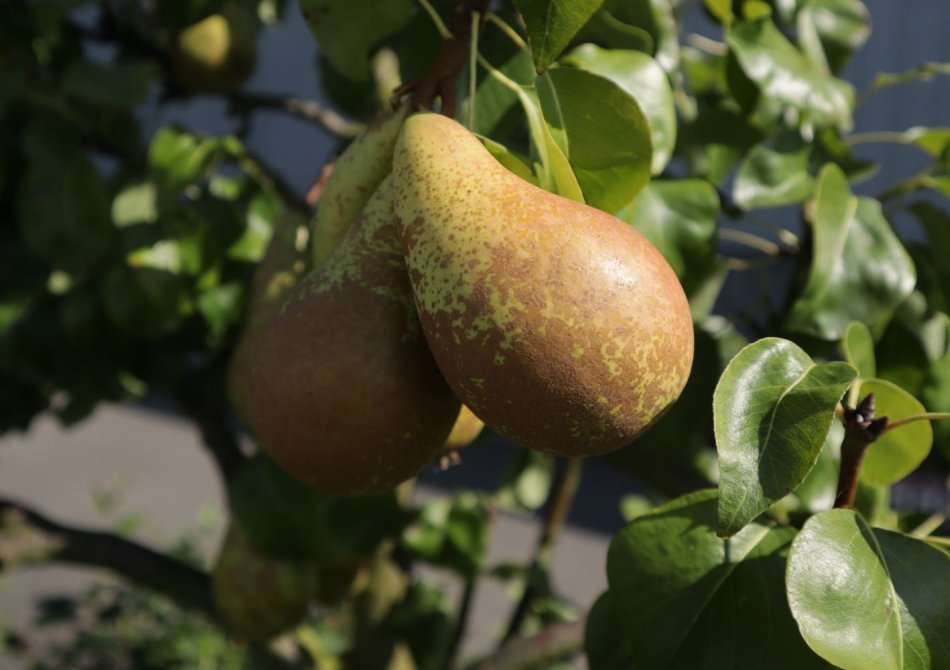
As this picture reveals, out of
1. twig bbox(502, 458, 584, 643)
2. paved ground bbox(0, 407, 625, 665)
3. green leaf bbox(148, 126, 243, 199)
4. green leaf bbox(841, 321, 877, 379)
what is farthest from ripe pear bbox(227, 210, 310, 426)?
paved ground bbox(0, 407, 625, 665)

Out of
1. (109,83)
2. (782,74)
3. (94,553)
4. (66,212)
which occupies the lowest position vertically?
(94,553)

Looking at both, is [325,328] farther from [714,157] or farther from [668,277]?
[714,157]

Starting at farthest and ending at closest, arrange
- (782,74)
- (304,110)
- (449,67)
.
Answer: (304,110) → (782,74) → (449,67)

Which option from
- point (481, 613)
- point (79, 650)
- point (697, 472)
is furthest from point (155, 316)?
point (481, 613)

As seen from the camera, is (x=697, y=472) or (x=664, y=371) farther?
(x=697, y=472)

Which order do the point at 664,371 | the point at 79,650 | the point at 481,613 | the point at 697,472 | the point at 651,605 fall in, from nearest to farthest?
the point at 664,371 < the point at 651,605 < the point at 697,472 < the point at 79,650 < the point at 481,613

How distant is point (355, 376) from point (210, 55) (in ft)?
2.78

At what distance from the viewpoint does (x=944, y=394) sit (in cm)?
76

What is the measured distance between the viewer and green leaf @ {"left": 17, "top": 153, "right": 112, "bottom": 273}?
3.29 ft

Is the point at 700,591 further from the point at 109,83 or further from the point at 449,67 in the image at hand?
the point at 109,83

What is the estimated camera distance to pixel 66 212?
1006 millimetres

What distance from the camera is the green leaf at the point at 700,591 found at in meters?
0.52

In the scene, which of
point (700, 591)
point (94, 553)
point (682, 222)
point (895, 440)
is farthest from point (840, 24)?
point (94, 553)

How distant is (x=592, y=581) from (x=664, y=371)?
2.77 m
